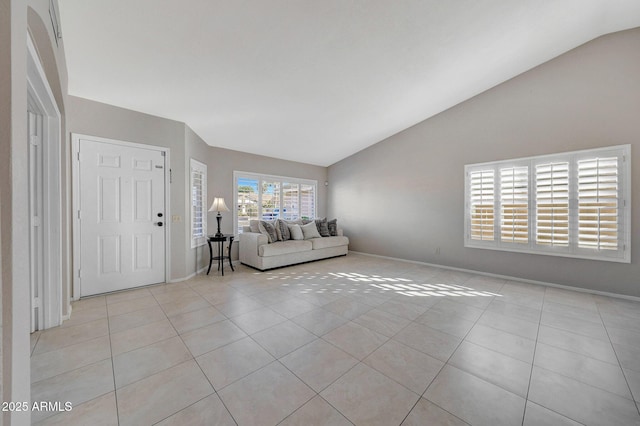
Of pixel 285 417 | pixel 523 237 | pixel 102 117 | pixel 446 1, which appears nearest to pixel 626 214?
pixel 523 237

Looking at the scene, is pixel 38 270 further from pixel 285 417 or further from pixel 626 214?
pixel 626 214

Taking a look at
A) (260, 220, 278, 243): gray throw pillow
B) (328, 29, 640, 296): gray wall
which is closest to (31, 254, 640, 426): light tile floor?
(328, 29, 640, 296): gray wall

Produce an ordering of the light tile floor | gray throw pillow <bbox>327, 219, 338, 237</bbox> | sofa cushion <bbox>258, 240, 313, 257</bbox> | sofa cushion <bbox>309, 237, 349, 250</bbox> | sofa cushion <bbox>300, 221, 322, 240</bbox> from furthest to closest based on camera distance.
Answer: gray throw pillow <bbox>327, 219, 338, 237</bbox> → sofa cushion <bbox>300, 221, 322, 240</bbox> → sofa cushion <bbox>309, 237, 349, 250</bbox> → sofa cushion <bbox>258, 240, 313, 257</bbox> → the light tile floor

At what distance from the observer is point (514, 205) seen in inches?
155

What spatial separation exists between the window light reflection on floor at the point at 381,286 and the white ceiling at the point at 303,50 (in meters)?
2.77

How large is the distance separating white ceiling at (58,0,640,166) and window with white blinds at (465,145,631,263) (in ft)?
5.00

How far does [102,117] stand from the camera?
10.4 feet

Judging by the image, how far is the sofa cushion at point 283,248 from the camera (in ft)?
14.9

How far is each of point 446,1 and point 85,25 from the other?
328 centimetres

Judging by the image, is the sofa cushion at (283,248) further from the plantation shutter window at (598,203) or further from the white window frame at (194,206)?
the plantation shutter window at (598,203)

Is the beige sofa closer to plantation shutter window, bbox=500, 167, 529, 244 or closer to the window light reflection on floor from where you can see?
the window light reflection on floor

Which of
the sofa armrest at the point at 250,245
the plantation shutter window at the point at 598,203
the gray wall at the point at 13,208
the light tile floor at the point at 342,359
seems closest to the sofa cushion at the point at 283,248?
the sofa armrest at the point at 250,245

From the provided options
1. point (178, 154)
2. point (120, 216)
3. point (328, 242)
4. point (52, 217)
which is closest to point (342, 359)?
point (52, 217)

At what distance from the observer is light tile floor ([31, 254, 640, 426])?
1.40 meters
